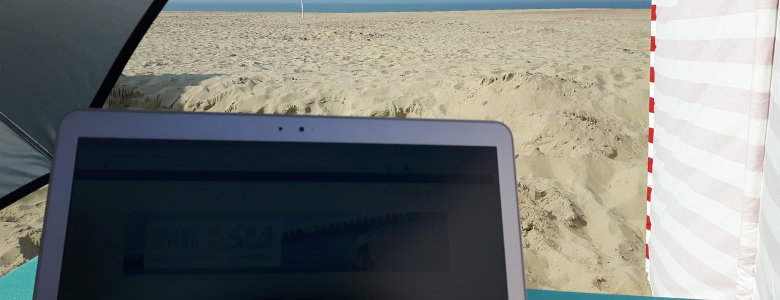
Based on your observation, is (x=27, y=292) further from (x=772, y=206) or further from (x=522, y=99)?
(x=522, y=99)

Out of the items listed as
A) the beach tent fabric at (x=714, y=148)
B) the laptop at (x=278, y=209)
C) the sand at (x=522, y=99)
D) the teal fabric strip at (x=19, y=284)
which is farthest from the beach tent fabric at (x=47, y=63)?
the beach tent fabric at (x=714, y=148)

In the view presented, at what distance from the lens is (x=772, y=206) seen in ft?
3.59

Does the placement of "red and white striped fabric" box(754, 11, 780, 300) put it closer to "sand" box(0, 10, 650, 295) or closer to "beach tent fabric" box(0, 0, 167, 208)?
"sand" box(0, 10, 650, 295)

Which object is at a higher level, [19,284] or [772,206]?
[772,206]

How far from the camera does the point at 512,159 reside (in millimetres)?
646

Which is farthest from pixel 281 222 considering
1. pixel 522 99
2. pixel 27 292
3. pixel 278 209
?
pixel 522 99

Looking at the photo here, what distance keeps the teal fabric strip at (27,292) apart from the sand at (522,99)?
1.27m

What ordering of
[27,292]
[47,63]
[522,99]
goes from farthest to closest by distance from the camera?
1. [522,99]
2. [47,63]
3. [27,292]

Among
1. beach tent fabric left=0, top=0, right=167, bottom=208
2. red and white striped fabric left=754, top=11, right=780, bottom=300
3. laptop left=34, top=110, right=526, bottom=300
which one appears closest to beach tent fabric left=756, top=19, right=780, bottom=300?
red and white striped fabric left=754, top=11, right=780, bottom=300

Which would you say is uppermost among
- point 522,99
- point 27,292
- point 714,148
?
point 522,99

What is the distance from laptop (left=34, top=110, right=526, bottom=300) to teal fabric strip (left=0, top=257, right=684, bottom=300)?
284 mm

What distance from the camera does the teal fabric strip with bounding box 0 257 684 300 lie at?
85 centimetres

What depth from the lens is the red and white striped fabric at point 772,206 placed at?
105 cm

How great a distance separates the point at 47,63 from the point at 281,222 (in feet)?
6.16
